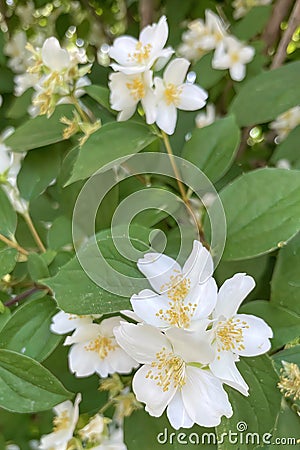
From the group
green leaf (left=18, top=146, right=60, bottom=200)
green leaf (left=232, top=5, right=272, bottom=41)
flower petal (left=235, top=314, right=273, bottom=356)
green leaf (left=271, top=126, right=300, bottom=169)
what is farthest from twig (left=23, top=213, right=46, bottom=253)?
green leaf (left=232, top=5, right=272, bottom=41)

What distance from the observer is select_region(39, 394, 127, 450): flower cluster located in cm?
74

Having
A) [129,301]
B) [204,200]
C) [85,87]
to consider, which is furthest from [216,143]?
[129,301]

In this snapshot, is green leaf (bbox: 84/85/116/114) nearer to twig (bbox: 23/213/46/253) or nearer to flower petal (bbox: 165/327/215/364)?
twig (bbox: 23/213/46/253)

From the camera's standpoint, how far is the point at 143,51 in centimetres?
76

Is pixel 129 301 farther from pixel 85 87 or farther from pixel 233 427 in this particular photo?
pixel 85 87

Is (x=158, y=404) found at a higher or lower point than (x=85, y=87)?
lower

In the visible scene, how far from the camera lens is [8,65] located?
124 centimetres

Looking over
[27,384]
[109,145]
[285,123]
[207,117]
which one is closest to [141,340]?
[27,384]

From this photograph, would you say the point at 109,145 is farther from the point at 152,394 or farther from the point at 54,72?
the point at 152,394

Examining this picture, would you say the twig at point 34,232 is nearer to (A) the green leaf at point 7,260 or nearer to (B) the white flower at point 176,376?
(A) the green leaf at point 7,260

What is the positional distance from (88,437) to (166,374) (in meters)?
0.24

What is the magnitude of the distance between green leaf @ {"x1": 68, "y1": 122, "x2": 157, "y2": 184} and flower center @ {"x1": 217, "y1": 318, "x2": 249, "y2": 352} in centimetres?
25

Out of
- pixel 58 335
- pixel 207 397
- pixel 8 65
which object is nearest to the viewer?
pixel 207 397

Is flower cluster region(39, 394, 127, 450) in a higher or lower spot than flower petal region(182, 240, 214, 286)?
lower
